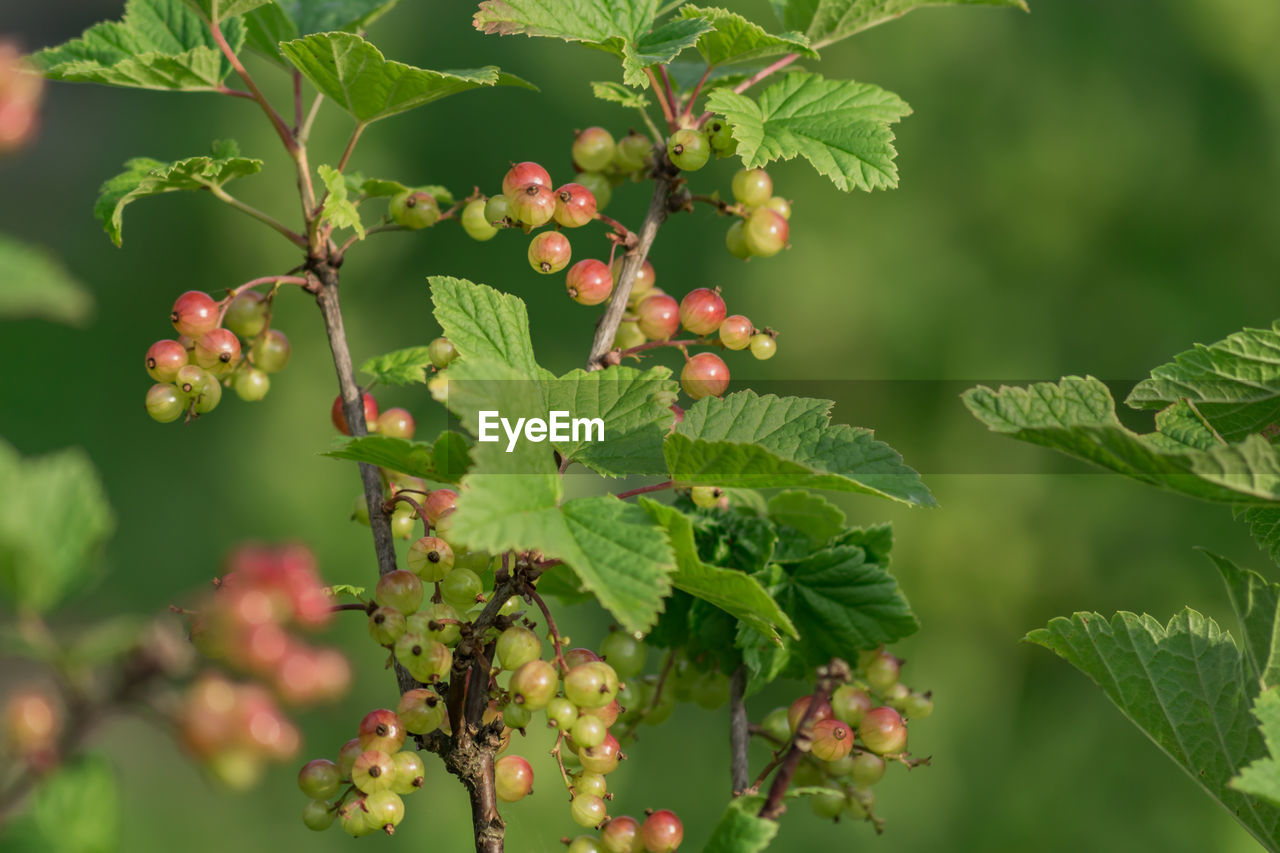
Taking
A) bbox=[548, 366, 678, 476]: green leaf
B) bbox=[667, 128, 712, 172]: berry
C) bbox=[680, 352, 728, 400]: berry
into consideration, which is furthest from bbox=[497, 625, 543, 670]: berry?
bbox=[667, 128, 712, 172]: berry

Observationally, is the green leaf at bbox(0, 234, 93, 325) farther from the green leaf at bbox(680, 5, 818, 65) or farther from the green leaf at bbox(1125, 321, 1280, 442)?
the green leaf at bbox(1125, 321, 1280, 442)

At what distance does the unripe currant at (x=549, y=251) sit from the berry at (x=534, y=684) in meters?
0.29

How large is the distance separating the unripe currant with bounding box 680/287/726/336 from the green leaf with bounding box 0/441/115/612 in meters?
0.48

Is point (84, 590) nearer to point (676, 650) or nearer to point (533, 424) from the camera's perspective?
point (533, 424)

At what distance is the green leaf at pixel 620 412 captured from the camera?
0.68m

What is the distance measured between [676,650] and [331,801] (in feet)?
0.92

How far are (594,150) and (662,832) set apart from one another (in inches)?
19.3

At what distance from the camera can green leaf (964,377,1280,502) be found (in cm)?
56

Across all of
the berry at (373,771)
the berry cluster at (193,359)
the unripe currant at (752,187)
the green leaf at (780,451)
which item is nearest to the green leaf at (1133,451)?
the green leaf at (780,451)

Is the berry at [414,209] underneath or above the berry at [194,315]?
above

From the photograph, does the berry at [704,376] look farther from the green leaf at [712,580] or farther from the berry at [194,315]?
the berry at [194,315]

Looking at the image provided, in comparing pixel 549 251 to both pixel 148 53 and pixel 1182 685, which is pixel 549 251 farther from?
pixel 1182 685

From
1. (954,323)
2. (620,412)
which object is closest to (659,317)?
(620,412)

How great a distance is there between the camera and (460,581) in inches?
26.5
